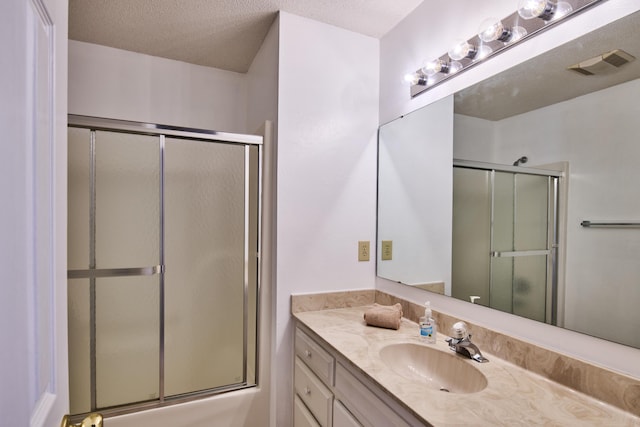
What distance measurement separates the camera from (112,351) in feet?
5.21

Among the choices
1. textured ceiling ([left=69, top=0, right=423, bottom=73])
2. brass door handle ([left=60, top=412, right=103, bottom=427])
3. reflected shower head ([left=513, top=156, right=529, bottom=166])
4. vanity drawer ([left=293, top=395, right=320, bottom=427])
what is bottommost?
vanity drawer ([left=293, top=395, right=320, bottom=427])

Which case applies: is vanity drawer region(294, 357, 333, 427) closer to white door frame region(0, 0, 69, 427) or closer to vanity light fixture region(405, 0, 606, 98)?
white door frame region(0, 0, 69, 427)

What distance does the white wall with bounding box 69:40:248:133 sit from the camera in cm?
209

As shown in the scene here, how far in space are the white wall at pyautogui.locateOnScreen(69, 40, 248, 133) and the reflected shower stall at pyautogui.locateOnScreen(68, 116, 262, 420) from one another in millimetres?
776

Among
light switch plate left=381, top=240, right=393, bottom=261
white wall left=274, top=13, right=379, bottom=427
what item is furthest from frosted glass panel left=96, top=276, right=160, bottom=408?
light switch plate left=381, top=240, right=393, bottom=261

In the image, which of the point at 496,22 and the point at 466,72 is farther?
the point at 466,72

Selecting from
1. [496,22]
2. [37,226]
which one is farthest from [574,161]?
[37,226]

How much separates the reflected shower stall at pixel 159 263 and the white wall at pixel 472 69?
82 centimetres

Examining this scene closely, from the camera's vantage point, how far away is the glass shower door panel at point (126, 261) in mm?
1562

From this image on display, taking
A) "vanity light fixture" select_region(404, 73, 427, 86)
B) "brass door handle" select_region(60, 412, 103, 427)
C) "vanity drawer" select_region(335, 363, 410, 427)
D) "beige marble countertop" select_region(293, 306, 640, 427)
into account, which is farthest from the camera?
"vanity light fixture" select_region(404, 73, 427, 86)

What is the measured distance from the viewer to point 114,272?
5.15ft

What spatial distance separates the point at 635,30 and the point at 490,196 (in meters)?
0.61

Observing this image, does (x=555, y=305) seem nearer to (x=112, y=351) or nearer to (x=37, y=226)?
(x=37, y=226)

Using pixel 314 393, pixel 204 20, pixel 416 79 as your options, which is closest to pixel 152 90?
pixel 204 20
